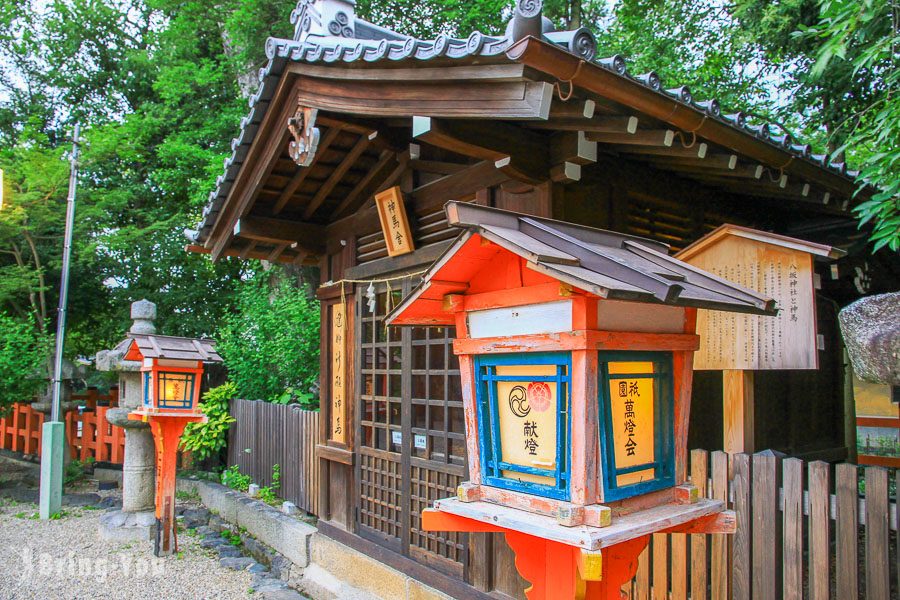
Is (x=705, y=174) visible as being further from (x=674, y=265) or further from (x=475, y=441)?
(x=475, y=441)

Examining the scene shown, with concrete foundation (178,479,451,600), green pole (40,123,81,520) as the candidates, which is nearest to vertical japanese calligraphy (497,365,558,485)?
concrete foundation (178,479,451,600)

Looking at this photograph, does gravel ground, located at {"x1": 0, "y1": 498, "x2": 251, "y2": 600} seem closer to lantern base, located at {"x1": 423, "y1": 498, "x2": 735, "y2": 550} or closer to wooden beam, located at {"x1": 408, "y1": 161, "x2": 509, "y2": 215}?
wooden beam, located at {"x1": 408, "y1": 161, "x2": 509, "y2": 215}

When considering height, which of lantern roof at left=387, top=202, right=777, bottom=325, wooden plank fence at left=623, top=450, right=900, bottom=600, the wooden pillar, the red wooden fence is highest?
lantern roof at left=387, top=202, right=777, bottom=325

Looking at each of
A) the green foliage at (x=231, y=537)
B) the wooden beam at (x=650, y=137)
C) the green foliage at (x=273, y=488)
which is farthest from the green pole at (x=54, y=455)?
the wooden beam at (x=650, y=137)

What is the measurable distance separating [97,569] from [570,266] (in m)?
8.60

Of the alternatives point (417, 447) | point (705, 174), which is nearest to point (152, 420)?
point (417, 447)

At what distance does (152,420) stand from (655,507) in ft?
25.1

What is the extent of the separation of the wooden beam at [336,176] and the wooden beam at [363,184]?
0.80 ft

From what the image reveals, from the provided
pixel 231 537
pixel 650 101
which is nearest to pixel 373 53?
pixel 650 101

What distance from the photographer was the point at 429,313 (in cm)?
314

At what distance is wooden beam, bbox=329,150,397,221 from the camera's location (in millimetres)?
6750

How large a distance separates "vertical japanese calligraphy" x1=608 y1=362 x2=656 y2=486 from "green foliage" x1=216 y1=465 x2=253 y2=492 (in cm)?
982

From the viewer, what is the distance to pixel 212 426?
12.1 metres

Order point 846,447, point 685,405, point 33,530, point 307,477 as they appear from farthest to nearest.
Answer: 1. point 33,530
2. point 307,477
3. point 846,447
4. point 685,405
